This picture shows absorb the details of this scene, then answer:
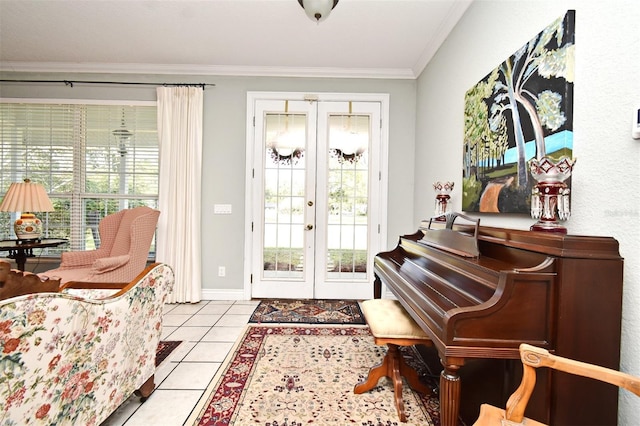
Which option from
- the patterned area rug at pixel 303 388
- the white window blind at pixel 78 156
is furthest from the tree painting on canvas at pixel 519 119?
the white window blind at pixel 78 156

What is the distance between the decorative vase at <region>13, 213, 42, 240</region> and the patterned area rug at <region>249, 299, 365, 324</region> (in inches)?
99.6

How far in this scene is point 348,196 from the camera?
3357 mm

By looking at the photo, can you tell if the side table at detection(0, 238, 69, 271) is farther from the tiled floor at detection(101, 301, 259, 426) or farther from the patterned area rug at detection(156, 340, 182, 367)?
the patterned area rug at detection(156, 340, 182, 367)

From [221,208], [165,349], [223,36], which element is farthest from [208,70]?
[165,349]

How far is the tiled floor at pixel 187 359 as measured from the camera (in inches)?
58.2

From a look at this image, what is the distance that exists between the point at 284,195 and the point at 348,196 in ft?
2.60

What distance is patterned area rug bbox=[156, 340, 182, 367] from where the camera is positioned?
2016 mm

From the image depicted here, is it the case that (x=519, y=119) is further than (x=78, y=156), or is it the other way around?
(x=78, y=156)

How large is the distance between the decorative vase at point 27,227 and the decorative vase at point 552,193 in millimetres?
4374

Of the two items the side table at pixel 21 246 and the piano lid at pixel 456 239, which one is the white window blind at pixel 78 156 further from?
the piano lid at pixel 456 239

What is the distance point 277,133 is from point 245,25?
114cm

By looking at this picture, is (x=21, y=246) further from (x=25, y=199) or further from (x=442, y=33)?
(x=442, y=33)

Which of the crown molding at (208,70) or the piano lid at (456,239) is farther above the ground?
the crown molding at (208,70)

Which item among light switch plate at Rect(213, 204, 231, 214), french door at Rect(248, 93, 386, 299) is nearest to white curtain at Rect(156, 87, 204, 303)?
light switch plate at Rect(213, 204, 231, 214)
